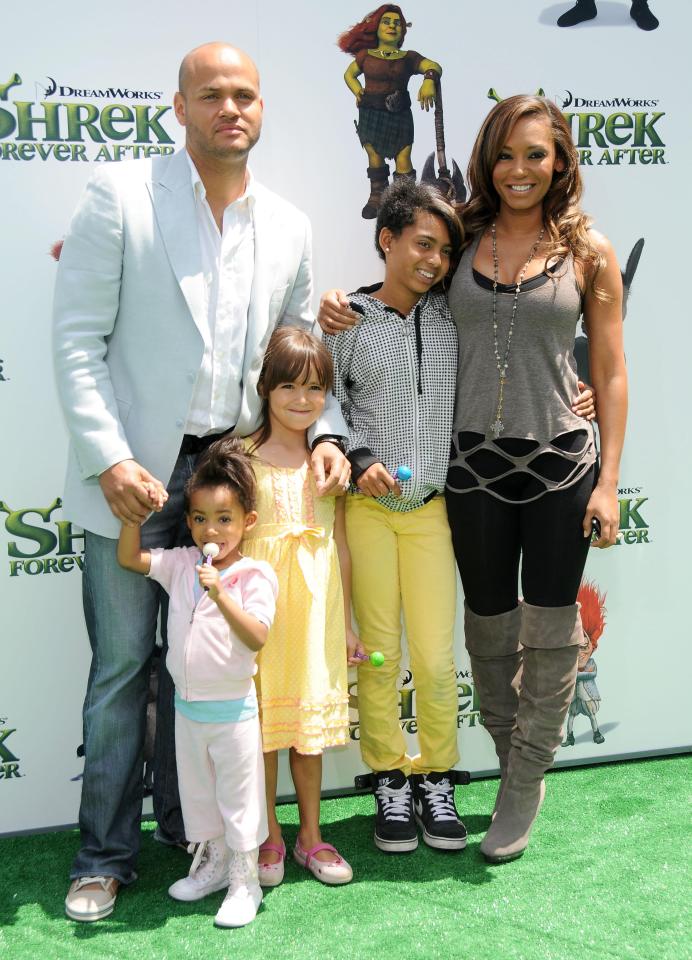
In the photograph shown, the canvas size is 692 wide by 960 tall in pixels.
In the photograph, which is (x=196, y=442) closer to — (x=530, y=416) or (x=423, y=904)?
(x=530, y=416)

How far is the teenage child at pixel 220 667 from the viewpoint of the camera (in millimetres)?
2393

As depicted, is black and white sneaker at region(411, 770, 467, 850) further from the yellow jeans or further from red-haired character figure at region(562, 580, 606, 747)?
red-haired character figure at region(562, 580, 606, 747)

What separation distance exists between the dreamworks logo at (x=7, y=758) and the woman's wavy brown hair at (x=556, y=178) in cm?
213

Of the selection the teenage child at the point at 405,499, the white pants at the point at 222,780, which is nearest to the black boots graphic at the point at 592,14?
the teenage child at the point at 405,499

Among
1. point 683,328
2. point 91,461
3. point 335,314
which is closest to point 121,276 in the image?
point 91,461

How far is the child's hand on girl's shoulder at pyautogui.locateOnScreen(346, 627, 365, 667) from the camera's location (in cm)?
271

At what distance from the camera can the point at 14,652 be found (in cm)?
298

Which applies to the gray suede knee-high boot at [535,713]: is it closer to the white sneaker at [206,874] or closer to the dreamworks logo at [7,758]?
the white sneaker at [206,874]

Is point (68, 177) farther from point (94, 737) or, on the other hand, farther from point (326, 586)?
point (94, 737)

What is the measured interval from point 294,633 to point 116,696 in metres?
0.48

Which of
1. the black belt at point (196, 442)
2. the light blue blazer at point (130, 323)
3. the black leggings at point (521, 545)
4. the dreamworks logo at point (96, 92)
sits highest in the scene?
the dreamworks logo at point (96, 92)

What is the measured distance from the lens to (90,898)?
8.02 ft

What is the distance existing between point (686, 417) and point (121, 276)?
6.61ft

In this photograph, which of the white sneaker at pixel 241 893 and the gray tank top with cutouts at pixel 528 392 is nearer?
the white sneaker at pixel 241 893
